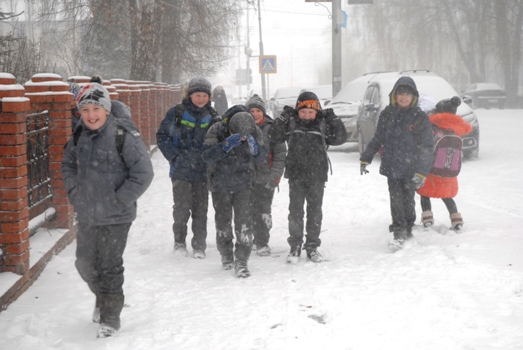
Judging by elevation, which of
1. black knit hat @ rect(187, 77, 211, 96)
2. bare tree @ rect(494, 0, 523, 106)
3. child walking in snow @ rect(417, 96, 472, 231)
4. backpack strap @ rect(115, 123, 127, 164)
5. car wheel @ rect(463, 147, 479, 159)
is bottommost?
car wheel @ rect(463, 147, 479, 159)

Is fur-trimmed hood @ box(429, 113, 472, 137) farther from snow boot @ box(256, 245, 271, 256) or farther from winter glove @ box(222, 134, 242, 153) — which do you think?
winter glove @ box(222, 134, 242, 153)

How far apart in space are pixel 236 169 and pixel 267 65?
2079cm

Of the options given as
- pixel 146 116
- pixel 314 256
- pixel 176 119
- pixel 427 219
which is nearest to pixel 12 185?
pixel 176 119

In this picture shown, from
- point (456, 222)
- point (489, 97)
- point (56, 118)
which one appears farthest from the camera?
point (489, 97)

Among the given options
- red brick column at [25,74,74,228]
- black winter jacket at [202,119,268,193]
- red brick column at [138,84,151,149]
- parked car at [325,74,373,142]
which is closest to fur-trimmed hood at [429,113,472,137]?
black winter jacket at [202,119,268,193]

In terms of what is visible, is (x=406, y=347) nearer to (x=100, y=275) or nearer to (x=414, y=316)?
(x=414, y=316)

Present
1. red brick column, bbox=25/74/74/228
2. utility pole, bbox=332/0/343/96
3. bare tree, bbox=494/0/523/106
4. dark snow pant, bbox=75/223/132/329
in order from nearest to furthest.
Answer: dark snow pant, bbox=75/223/132/329 → red brick column, bbox=25/74/74/228 → utility pole, bbox=332/0/343/96 → bare tree, bbox=494/0/523/106

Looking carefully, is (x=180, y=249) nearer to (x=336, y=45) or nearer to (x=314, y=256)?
(x=314, y=256)

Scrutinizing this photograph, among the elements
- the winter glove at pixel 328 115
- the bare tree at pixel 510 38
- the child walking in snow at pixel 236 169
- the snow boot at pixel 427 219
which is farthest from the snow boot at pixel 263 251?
the bare tree at pixel 510 38

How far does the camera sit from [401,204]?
6758 millimetres

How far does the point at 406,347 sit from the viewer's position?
403cm

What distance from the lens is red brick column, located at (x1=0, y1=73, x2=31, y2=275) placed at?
5145mm

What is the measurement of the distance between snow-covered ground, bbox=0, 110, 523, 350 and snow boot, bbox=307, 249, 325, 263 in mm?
127

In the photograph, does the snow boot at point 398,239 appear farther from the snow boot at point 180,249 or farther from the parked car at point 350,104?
the parked car at point 350,104
